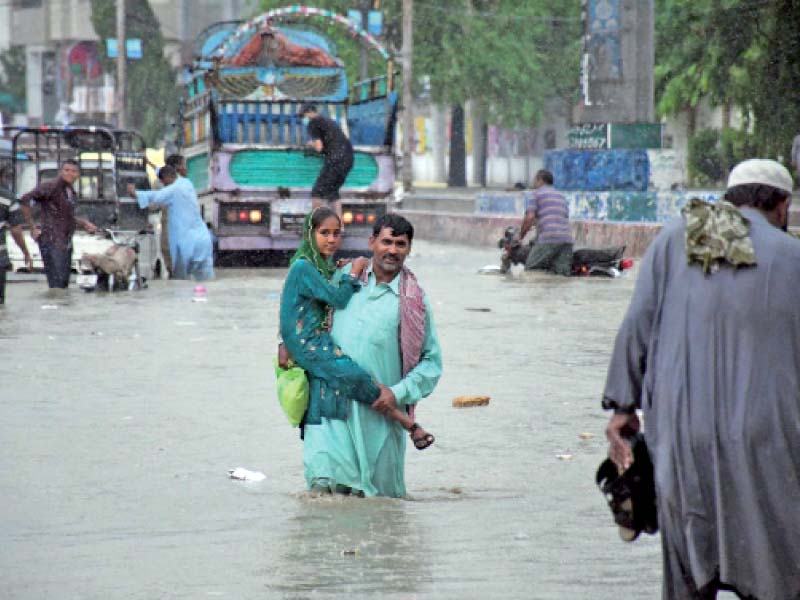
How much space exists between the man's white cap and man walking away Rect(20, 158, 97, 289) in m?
15.6

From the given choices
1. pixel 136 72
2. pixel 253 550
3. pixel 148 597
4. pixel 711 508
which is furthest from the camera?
pixel 136 72

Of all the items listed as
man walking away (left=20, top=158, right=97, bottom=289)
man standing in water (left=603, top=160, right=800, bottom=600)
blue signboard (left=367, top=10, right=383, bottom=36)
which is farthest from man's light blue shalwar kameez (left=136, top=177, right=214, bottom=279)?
blue signboard (left=367, top=10, right=383, bottom=36)

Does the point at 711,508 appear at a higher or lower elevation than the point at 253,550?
higher

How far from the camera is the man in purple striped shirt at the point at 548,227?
23.0 metres

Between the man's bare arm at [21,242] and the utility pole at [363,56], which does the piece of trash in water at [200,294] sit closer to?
the man's bare arm at [21,242]

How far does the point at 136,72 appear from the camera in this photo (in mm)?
75688

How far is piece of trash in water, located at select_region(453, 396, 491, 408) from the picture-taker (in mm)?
11500

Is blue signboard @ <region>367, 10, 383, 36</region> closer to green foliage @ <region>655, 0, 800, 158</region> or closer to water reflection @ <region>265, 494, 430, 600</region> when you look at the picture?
green foliage @ <region>655, 0, 800, 158</region>

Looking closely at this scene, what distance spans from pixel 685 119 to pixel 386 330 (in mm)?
57709

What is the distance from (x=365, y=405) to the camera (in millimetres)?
7625

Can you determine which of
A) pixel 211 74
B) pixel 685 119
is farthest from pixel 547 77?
pixel 211 74

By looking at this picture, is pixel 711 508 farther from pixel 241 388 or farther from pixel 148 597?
pixel 241 388

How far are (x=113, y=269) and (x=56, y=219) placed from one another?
0.78 meters

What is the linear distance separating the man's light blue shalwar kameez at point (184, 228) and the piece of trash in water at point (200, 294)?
150cm
